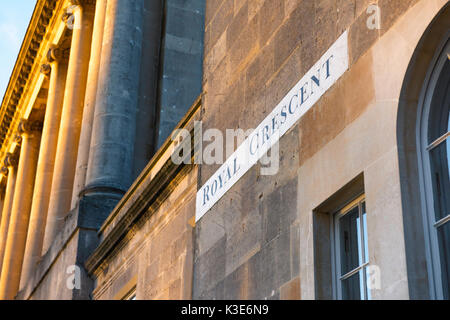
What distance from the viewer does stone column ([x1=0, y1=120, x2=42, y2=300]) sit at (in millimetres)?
29828

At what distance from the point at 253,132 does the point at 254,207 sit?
0.94m

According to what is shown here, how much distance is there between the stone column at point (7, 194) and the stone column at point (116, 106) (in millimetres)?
15309

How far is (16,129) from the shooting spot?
3662 cm

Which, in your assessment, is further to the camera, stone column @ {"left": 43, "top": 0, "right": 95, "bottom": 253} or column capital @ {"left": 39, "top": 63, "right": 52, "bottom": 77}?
column capital @ {"left": 39, "top": 63, "right": 52, "bottom": 77}

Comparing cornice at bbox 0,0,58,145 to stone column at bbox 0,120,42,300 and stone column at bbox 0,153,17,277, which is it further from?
stone column at bbox 0,120,42,300

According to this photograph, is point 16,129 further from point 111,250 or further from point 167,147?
point 167,147

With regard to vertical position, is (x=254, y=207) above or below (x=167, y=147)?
below

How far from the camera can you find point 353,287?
6824mm

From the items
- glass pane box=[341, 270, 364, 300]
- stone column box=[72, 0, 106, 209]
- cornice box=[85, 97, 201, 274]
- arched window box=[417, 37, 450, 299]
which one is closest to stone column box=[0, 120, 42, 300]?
stone column box=[72, 0, 106, 209]

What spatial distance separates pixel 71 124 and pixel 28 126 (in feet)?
35.6

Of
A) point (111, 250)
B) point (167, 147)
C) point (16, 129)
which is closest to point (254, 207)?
point (167, 147)

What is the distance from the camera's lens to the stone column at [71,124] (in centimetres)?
2383

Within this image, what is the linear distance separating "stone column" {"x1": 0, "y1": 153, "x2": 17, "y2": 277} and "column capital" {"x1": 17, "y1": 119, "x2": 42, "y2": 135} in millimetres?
3360

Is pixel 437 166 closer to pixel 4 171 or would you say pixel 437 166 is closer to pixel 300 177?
pixel 300 177
